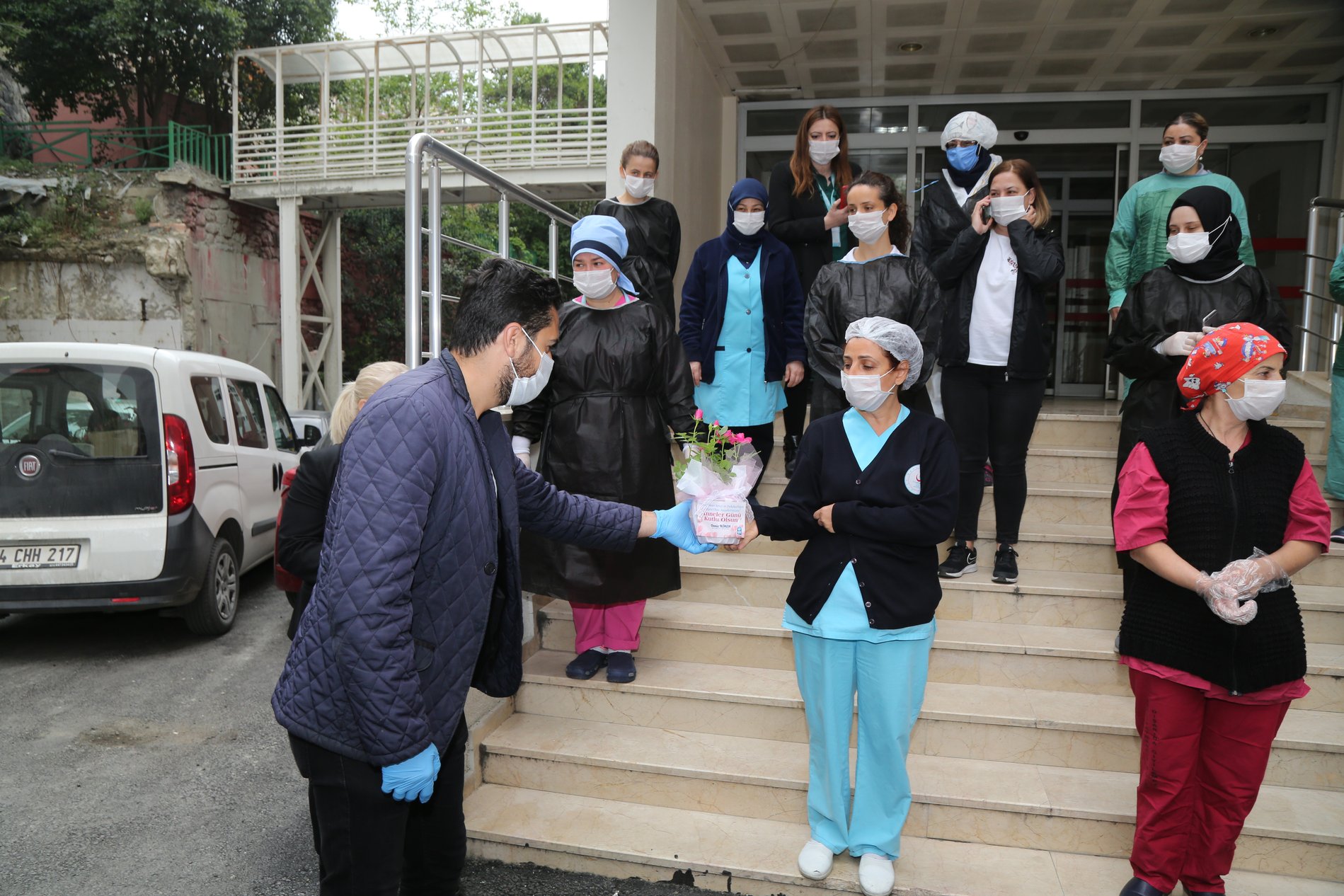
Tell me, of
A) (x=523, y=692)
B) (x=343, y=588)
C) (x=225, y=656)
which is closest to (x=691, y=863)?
(x=523, y=692)

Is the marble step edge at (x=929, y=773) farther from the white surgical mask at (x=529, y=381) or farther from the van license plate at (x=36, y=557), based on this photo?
the van license plate at (x=36, y=557)

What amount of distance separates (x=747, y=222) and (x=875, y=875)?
321 cm

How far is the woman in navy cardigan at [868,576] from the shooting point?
2893 mm

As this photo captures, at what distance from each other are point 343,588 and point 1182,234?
3528 millimetres

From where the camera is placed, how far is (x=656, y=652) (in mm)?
4207

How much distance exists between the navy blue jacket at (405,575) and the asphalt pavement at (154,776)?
1428mm

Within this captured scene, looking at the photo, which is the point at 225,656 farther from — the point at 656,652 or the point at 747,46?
the point at 747,46

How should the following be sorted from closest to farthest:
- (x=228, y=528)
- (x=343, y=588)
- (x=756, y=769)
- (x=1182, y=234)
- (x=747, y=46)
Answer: (x=343, y=588), (x=756, y=769), (x=1182, y=234), (x=228, y=528), (x=747, y=46)

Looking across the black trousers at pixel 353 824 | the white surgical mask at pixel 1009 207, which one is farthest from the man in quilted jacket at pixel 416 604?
the white surgical mask at pixel 1009 207

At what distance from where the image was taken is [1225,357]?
2.71 metres

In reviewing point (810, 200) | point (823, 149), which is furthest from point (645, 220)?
point (823, 149)

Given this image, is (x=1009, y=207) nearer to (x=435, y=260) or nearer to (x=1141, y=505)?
(x=1141, y=505)

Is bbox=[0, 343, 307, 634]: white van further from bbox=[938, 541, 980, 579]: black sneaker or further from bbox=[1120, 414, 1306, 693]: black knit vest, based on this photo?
bbox=[1120, 414, 1306, 693]: black knit vest

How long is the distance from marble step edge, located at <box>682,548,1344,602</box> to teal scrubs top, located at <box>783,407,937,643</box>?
3.91ft
